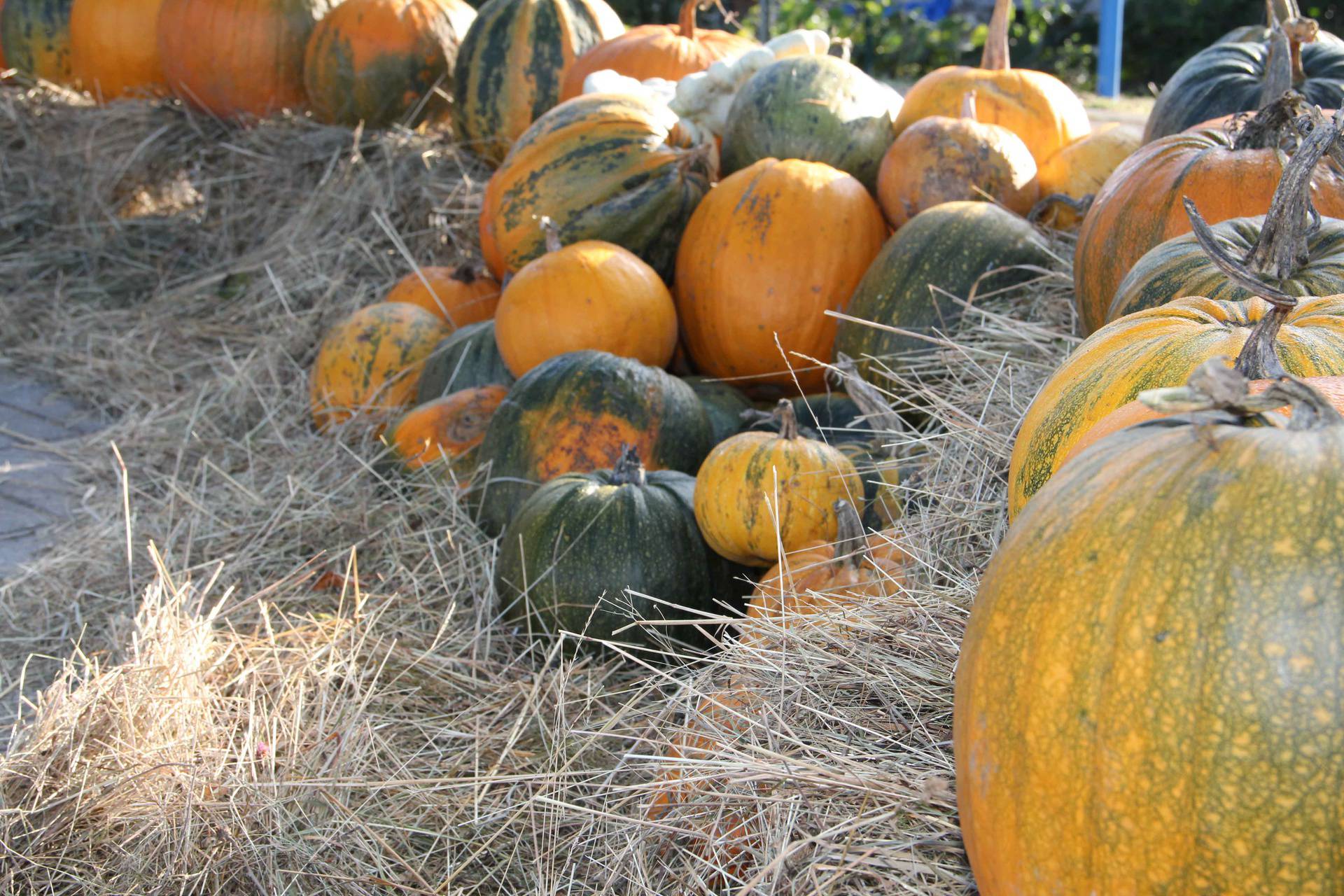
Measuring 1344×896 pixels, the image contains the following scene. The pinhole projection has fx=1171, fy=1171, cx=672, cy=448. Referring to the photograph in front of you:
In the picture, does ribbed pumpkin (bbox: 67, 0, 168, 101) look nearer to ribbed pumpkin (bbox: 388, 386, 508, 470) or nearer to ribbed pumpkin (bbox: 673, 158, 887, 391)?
ribbed pumpkin (bbox: 388, 386, 508, 470)

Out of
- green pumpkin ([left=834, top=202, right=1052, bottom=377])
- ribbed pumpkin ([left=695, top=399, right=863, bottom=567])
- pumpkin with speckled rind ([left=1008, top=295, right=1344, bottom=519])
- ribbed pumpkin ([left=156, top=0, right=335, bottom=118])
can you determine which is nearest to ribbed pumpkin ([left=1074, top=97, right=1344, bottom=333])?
green pumpkin ([left=834, top=202, right=1052, bottom=377])

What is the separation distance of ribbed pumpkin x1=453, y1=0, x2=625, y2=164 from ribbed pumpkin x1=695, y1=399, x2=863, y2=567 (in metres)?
3.08

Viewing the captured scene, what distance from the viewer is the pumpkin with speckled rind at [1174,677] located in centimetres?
89

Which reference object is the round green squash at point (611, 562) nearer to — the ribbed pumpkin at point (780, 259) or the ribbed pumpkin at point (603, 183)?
the ribbed pumpkin at point (780, 259)

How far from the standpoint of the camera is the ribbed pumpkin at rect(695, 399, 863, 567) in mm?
2533

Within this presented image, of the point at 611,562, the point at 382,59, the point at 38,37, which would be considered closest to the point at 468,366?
the point at 611,562

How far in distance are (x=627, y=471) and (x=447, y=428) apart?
0.87 meters

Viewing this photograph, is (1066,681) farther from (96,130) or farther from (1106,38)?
(1106,38)

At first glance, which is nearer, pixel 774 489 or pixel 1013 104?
pixel 774 489

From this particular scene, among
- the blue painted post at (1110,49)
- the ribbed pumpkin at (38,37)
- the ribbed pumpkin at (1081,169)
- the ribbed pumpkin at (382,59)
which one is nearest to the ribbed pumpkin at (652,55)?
the ribbed pumpkin at (382,59)

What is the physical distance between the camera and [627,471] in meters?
2.90

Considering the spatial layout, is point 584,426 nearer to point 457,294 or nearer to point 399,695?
point 399,695

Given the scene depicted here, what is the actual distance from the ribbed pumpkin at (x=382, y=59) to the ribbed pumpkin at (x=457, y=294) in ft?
5.29

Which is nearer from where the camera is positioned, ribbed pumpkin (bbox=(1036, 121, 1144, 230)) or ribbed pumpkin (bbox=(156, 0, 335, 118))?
ribbed pumpkin (bbox=(1036, 121, 1144, 230))
